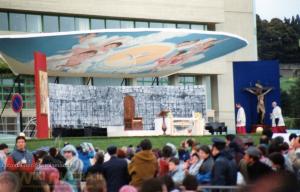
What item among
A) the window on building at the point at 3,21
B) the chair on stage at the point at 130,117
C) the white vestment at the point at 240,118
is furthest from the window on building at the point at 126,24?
the white vestment at the point at 240,118

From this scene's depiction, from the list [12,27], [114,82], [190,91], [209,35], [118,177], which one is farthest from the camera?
[114,82]

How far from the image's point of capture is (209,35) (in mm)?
39438

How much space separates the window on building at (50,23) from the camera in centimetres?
5141

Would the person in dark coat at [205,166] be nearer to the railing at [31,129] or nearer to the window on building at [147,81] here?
the railing at [31,129]

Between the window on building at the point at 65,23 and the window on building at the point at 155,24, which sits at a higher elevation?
the window on building at the point at 155,24

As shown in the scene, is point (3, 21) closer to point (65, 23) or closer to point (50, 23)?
point (50, 23)

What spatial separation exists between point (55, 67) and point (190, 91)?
9.67 m

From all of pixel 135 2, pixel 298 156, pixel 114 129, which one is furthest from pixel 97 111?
pixel 298 156

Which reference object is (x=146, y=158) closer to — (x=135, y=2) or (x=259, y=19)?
(x=135, y=2)

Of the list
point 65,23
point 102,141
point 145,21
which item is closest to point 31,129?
point 65,23

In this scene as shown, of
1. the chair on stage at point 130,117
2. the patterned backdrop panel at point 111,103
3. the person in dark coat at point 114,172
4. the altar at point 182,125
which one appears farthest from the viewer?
the chair on stage at point 130,117

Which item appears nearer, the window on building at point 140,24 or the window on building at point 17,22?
the window on building at point 17,22

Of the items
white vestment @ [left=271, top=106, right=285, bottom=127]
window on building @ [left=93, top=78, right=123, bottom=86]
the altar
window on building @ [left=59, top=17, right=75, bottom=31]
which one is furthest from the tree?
the altar

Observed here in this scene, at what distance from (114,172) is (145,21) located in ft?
152
